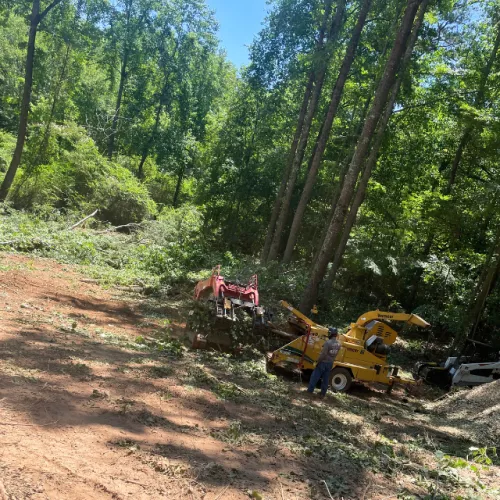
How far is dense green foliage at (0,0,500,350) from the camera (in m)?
18.3

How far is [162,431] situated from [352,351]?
7.11 metres

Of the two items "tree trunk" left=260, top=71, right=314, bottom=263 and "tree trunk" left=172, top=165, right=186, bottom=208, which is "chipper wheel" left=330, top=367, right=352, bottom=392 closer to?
"tree trunk" left=260, top=71, right=314, bottom=263

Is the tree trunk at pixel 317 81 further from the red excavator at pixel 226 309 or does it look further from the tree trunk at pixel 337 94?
the red excavator at pixel 226 309

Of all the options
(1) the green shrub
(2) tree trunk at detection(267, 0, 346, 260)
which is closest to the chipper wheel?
(2) tree trunk at detection(267, 0, 346, 260)

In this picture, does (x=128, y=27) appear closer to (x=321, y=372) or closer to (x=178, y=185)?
(x=178, y=185)

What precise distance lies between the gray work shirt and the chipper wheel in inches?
70.3

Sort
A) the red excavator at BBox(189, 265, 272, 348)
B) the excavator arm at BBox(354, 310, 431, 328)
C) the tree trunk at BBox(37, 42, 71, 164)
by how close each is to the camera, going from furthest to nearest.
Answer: the tree trunk at BBox(37, 42, 71, 164) < the excavator arm at BBox(354, 310, 431, 328) < the red excavator at BBox(189, 265, 272, 348)

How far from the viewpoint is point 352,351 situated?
1187cm

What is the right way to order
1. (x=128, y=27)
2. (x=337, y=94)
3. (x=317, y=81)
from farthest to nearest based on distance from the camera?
(x=128, y=27)
(x=317, y=81)
(x=337, y=94)

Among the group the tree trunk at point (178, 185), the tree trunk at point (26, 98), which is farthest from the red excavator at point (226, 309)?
the tree trunk at point (178, 185)

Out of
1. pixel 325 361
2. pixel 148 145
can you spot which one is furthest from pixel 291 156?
pixel 148 145

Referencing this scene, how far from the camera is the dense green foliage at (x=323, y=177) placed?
18312 mm

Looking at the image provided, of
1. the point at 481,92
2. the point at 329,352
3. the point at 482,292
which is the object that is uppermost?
the point at 481,92

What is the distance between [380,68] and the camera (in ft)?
57.0
